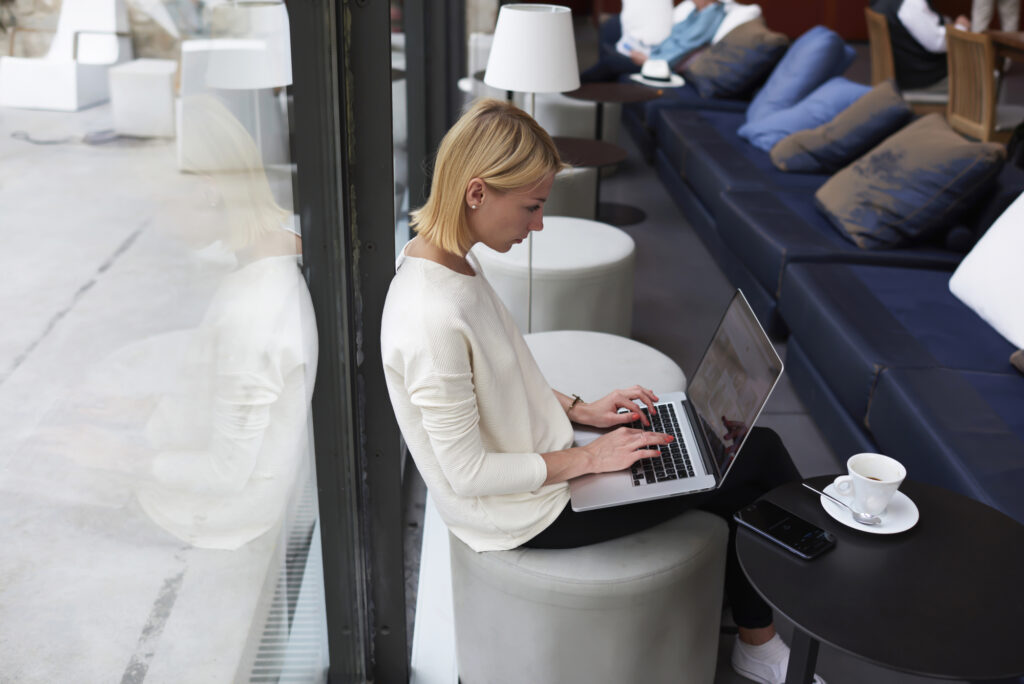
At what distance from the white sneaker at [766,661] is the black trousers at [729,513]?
0.04 meters

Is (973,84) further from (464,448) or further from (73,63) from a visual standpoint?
(73,63)

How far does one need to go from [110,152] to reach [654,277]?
11.8ft

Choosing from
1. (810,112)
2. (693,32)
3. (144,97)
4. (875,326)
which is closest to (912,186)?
(875,326)

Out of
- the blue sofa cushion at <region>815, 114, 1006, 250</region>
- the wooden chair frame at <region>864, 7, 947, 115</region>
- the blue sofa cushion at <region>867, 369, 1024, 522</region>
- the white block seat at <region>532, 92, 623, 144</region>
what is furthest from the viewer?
the wooden chair frame at <region>864, 7, 947, 115</region>

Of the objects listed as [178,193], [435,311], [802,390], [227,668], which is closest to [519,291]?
[802,390]

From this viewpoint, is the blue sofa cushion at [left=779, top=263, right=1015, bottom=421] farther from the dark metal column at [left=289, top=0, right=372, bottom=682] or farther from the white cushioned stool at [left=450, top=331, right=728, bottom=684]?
the dark metal column at [left=289, top=0, right=372, bottom=682]

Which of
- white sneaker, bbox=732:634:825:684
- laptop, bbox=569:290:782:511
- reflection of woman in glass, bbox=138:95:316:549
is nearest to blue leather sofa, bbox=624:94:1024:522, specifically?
white sneaker, bbox=732:634:825:684

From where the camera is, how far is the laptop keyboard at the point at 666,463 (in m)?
1.59

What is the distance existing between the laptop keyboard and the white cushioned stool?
0.33 ft

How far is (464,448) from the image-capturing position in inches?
56.0

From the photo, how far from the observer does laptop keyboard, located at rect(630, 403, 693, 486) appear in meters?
1.59

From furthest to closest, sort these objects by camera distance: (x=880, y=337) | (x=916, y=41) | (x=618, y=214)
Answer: (x=916, y=41) < (x=618, y=214) < (x=880, y=337)

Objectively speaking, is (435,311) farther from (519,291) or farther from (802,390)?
(802,390)

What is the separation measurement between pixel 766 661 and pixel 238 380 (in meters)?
1.29
